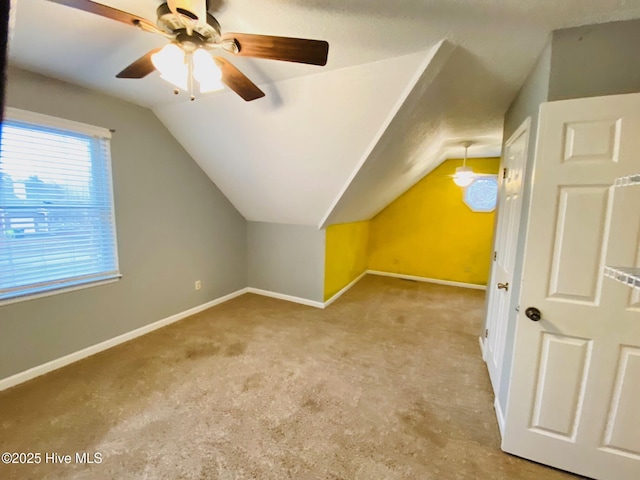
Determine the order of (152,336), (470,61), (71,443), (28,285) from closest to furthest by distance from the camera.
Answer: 1. (71,443)
2. (470,61)
3. (28,285)
4. (152,336)

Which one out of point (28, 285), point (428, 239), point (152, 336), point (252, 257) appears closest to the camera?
point (28, 285)

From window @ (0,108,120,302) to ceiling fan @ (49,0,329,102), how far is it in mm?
1205

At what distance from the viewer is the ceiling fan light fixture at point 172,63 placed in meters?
1.45

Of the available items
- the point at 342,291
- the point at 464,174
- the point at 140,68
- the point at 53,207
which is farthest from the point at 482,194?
the point at 53,207

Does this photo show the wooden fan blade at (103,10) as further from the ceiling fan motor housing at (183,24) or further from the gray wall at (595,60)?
the gray wall at (595,60)

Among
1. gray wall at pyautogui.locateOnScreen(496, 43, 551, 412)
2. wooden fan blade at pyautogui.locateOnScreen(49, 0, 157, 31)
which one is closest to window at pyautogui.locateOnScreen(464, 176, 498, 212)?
gray wall at pyautogui.locateOnScreen(496, 43, 551, 412)

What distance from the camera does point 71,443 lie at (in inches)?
66.6

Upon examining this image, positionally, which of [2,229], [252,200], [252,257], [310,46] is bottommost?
[252,257]

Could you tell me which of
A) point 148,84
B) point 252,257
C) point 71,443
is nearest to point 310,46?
point 148,84

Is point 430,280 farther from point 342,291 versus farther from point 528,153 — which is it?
point 528,153

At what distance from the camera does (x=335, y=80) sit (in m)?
2.02

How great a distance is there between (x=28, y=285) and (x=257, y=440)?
2.09 meters

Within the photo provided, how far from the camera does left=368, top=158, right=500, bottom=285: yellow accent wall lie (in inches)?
189

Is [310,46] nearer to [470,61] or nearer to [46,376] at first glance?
[470,61]
